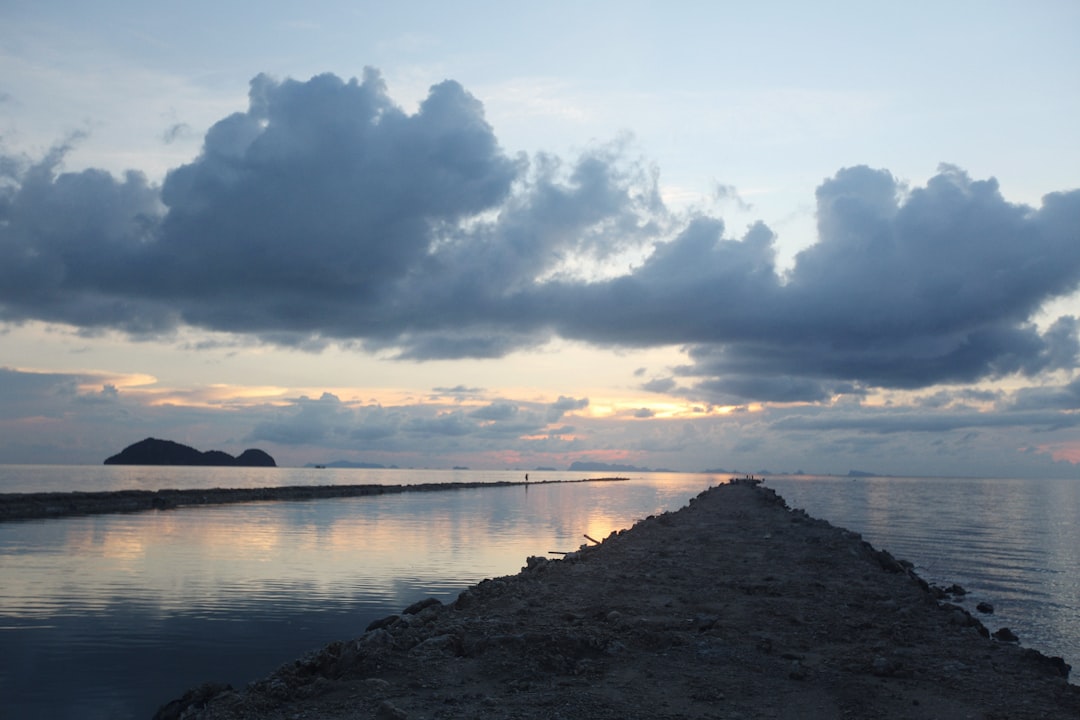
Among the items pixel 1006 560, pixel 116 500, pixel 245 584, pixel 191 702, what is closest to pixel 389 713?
pixel 191 702

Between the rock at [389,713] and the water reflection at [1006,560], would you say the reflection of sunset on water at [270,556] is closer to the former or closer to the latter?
the rock at [389,713]

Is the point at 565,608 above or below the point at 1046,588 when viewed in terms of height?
above

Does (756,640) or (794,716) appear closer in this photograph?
(794,716)

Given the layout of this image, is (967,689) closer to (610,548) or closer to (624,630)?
(624,630)

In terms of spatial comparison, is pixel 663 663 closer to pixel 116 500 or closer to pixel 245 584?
pixel 245 584

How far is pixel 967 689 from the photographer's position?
1030 centimetres

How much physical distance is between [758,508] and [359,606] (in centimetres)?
4018

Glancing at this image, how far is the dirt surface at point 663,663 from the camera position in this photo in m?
9.21

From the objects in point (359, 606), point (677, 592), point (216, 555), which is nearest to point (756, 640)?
point (677, 592)

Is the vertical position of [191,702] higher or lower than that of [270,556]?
higher

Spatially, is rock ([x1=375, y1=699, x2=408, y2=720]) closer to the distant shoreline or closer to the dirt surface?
the dirt surface

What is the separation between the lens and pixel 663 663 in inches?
436

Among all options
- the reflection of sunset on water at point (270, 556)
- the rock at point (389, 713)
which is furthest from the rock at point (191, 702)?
the reflection of sunset on water at point (270, 556)

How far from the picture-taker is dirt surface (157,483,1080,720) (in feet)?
30.2
